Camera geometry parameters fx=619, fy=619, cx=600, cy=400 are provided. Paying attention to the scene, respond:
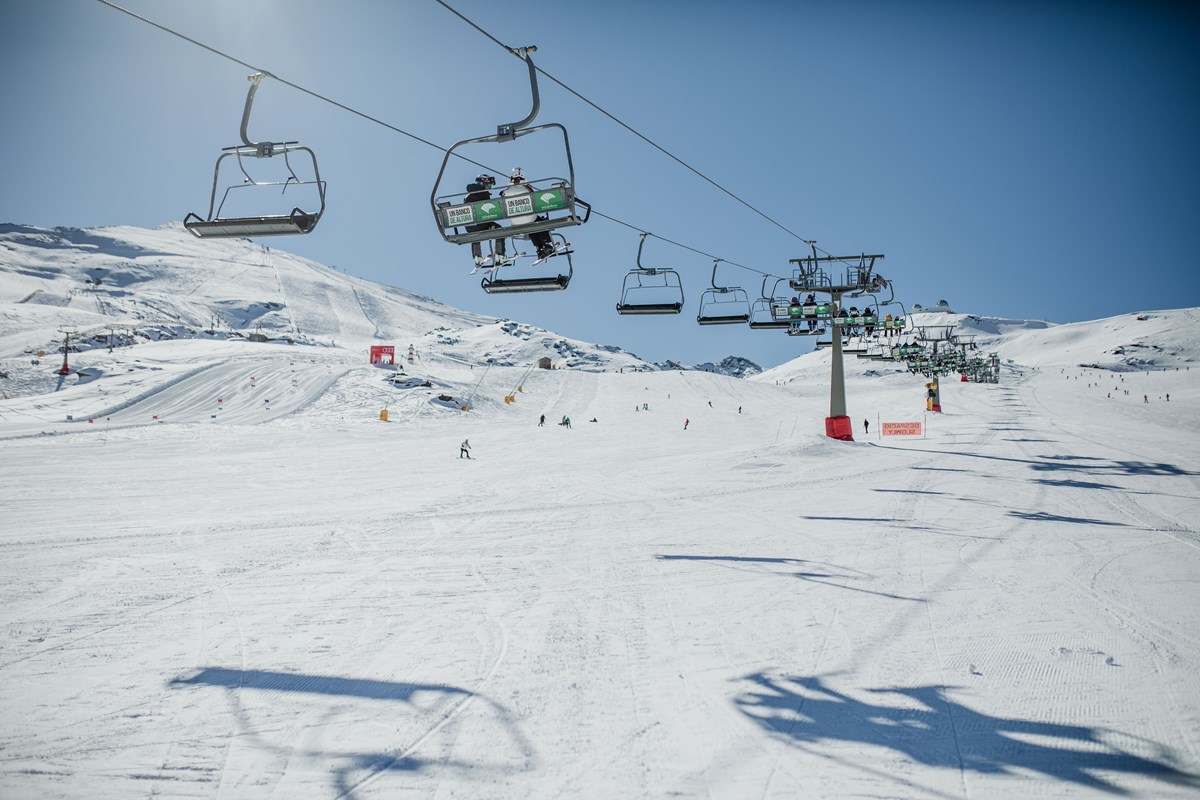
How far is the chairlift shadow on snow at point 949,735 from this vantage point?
416 centimetres

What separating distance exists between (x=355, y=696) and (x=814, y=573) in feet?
20.2

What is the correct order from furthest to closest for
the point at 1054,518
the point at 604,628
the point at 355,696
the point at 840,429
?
1. the point at 840,429
2. the point at 1054,518
3. the point at 604,628
4. the point at 355,696

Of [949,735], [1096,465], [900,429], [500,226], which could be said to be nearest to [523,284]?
[500,226]

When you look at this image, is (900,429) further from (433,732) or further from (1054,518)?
(433,732)

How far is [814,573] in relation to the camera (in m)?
8.70

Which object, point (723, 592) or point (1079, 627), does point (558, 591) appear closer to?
point (723, 592)

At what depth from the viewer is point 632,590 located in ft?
26.3

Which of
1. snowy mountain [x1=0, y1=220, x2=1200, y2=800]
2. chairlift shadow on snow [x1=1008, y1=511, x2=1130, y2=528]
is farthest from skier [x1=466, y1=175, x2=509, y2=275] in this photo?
chairlift shadow on snow [x1=1008, y1=511, x2=1130, y2=528]

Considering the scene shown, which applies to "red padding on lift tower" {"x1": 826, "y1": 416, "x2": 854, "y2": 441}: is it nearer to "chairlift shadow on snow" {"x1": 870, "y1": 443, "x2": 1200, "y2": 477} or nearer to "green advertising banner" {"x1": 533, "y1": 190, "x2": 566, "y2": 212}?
"chairlift shadow on snow" {"x1": 870, "y1": 443, "x2": 1200, "y2": 477}

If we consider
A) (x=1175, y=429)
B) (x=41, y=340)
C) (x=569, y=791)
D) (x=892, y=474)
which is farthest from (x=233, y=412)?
(x=1175, y=429)

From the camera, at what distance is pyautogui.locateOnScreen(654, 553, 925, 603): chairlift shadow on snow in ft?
25.7

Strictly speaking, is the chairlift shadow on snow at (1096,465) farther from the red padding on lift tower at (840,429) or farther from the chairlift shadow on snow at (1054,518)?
the chairlift shadow on snow at (1054,518)

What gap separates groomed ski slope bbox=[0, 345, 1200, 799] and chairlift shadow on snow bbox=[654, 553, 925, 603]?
0.07 meters

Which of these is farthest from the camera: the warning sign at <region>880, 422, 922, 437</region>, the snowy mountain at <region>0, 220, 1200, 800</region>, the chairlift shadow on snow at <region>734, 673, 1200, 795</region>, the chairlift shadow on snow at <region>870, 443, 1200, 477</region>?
the warning sign at <region>880, 422, 922, 437</region>
